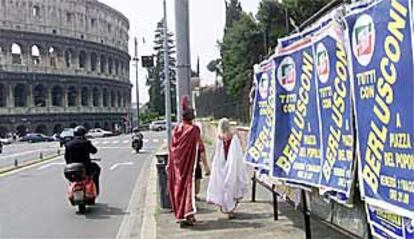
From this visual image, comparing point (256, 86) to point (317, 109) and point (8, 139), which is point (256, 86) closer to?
point (317, 109)

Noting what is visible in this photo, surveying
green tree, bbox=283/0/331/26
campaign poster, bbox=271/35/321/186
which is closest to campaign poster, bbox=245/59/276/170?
campaign poster, bbox=271/35/321/186

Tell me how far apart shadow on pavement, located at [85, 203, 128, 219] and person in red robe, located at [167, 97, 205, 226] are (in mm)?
3059

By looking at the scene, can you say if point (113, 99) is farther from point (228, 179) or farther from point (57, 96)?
point (228, 179)

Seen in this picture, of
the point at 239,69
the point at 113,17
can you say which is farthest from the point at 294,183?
the point at 113,17

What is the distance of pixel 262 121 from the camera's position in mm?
10070

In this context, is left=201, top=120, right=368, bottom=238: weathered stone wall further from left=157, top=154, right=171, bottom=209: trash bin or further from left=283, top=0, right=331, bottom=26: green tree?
left=283, top=0, right=331, bottom=26: green tree

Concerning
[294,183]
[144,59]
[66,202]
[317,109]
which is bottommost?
[66,202]

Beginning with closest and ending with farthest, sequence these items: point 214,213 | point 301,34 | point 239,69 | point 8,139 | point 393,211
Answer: point 393,211
point 301,34
point 214,213
point 239,69
point 8,139

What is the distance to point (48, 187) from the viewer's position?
20344mm

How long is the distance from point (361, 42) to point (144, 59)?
19.3 meters

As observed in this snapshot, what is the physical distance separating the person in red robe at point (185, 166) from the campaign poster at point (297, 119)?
272cm

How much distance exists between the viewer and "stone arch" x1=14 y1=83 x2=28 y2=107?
8788cm

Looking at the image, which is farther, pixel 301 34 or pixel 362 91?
pixel 301 34

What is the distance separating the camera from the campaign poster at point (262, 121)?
934cm
